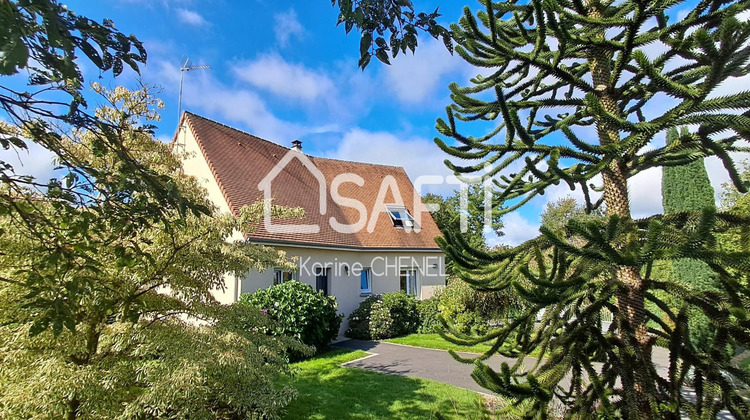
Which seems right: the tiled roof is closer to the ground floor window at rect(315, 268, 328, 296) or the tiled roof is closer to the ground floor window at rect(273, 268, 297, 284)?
the ground floor window at rect(315, 268, 328, 296)

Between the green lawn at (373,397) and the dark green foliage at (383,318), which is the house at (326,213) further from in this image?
the green lawn at (373,397)

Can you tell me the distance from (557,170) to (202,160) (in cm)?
1449

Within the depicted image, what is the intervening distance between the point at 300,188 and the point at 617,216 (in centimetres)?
1599

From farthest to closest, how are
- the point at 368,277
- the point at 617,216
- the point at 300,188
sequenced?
1. the point at 368,277
2. the point at 300,188
3. the point at 617,216

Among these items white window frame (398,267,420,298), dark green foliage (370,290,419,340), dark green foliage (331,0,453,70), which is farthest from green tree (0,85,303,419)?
white window frame (398,267,420,298)

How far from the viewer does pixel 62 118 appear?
7.09 ft

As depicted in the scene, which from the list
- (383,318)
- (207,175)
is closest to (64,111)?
(207,175)

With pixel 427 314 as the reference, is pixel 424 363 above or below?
below

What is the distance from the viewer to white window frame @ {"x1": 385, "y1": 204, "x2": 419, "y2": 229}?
65.6 ft

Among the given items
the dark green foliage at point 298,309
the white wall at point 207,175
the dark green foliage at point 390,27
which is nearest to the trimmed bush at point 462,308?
the dark green foliage at point 298,309

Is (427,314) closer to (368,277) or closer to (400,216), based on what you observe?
(368,277)

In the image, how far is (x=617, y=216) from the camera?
203 cm

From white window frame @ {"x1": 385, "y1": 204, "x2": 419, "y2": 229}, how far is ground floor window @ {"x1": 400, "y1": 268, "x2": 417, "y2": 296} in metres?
2.42

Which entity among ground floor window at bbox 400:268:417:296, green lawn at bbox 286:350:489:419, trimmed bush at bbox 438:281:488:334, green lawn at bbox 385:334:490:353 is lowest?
green lawn at bbox 385:334:490:353
